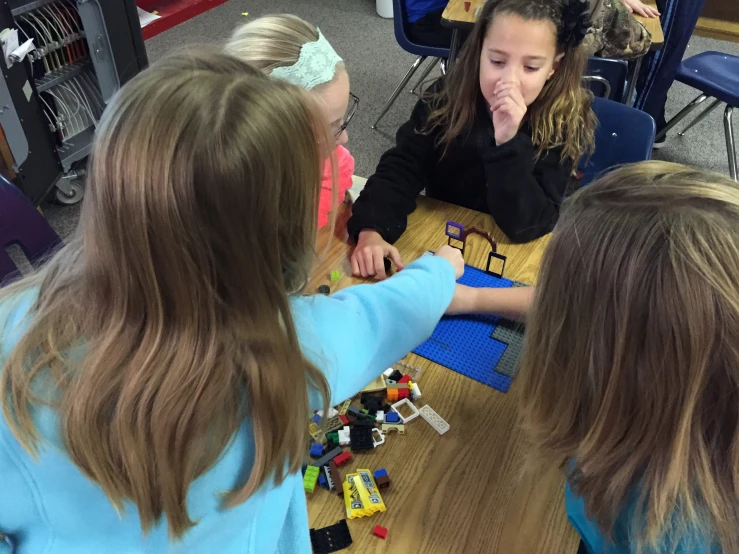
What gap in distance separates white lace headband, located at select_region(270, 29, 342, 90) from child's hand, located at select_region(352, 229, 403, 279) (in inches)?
11.7

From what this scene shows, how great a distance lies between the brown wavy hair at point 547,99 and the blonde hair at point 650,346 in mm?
677

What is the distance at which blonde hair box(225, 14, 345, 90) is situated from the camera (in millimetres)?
960

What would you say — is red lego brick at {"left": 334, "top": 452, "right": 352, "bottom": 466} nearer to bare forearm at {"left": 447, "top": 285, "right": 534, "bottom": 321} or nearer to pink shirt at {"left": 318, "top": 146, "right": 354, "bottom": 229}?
bare forearm at {"left": 447, "top": 285, "right": 534, "bottom": 321}

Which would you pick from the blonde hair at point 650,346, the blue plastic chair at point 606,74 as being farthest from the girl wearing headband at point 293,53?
the blue plastic chair at point 606,74

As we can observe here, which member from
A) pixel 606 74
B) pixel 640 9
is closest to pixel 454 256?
pixel 606 74

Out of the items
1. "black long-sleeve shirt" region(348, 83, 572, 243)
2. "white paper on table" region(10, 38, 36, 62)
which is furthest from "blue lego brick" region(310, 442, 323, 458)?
"white paper on table" region(10, 38, 36, 62)

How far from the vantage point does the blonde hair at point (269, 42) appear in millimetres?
960

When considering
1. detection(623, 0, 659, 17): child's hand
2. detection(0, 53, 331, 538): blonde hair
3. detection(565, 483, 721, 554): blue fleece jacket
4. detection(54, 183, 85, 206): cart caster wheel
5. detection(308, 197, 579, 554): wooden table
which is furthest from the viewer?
detection(54, 183, 85, 206): cart caster wheel

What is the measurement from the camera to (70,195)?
7.64 ft

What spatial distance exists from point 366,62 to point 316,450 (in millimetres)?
3120

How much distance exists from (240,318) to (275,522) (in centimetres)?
29

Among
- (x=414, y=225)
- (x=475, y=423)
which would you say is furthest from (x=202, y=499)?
(x=414, y=225)

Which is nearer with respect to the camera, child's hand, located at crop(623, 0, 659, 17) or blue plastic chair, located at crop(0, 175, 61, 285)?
blue plastic chair, located at crop(0, 175, 61, 285)

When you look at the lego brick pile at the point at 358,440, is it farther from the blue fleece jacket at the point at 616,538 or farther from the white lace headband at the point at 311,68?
the white lace headband at the point at 311,68
